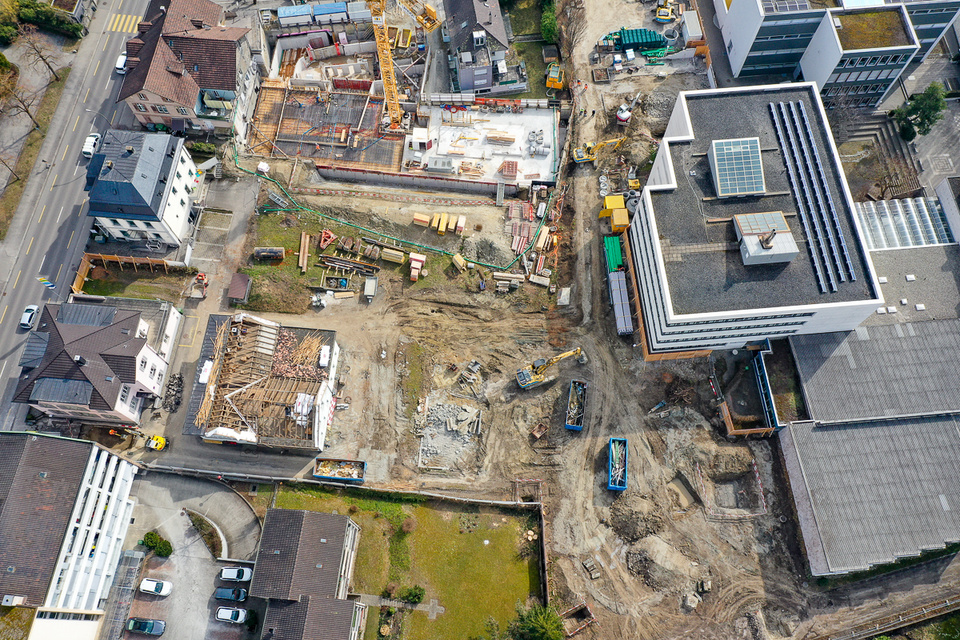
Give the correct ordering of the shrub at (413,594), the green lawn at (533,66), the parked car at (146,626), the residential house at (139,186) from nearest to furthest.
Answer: the parked car at (146,626), the shrub at (413,594), the residential house at (139,186), the green lawn at (533,66)

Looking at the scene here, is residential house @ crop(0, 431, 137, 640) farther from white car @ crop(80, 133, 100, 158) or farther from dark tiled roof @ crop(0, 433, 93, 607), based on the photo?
white car @ crop(80, 133, 100, 158)

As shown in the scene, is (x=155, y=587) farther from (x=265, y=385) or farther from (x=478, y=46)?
(x=478, y=46)

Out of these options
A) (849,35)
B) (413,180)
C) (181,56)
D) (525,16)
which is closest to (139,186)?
(181,56)

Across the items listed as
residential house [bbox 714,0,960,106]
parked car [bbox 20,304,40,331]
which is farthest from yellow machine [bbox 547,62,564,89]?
parked car [bbox 20,304,40,331]

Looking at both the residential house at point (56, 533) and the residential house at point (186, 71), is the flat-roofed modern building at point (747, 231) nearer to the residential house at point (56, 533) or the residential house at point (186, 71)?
the residential house at point (186, 71)

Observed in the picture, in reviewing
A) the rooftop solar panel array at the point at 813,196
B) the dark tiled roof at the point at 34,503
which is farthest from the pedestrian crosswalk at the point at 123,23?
the rooftop solar panel array at the point at 813,196

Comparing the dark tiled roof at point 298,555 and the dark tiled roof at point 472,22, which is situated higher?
the dark tiled roof at point 472,22
